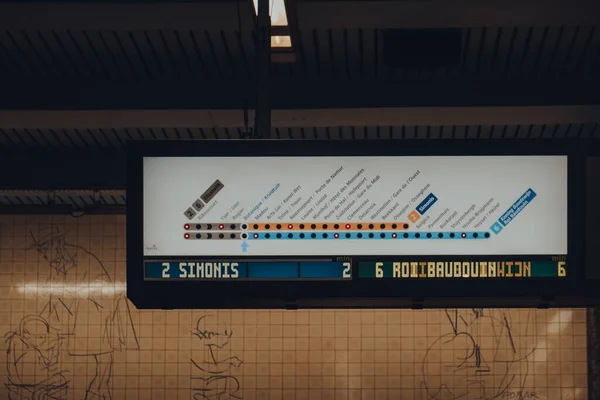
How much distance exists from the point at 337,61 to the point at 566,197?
6.13 ft

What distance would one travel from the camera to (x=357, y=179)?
2.88m

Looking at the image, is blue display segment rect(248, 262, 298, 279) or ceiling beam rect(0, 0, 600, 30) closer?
blue display segment rect(248, 262, 298, 279)

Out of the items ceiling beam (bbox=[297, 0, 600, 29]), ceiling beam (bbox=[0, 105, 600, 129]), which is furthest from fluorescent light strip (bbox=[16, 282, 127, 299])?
ceiling beam (bbox=[297, 0, 600, 29])

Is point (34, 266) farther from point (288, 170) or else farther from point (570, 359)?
point (288, 170)

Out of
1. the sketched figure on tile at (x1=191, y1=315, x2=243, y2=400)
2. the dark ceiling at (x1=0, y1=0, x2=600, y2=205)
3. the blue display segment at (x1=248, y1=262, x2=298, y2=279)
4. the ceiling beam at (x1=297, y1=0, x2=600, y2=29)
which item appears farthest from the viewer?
the sketched figure on tile at (x1=191, y1=315, x2=243, y2=400)

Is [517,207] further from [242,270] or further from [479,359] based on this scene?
[479,359]

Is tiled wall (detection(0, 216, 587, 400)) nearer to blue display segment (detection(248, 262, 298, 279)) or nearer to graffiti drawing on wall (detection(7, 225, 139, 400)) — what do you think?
graffiti drawing on wall (detection(7, 225, 139, 400))

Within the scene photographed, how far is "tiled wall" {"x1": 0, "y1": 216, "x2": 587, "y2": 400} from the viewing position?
25.6 feet

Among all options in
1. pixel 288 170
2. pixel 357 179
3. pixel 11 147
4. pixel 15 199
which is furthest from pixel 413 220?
pixel 15 199

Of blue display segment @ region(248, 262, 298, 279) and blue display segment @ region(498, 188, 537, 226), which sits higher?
Answer: blue display segment @ region(498, 188, 537, 226)

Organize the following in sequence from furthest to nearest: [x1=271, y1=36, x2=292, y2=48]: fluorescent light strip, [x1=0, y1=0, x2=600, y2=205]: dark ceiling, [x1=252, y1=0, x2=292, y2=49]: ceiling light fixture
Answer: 1. [x1=0, y1=0, x2=600, y2=205]: dark ceiling
2. [x1=271, y1=36, x2=292, y2=48]: fluorescent light strip
3. [x1=252, y1=0, x2=292, y2=49]: ceiling light fixture

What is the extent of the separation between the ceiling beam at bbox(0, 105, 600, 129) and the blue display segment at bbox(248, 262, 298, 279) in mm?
2126

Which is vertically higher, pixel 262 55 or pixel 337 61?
pixel 337 61

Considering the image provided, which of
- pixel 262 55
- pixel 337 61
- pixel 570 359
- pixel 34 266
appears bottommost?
pixel 570 359
